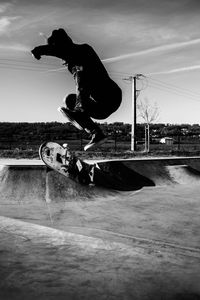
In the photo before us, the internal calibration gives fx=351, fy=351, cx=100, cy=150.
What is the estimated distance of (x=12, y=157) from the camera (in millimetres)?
18031

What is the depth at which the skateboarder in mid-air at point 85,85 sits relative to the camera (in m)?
5.46

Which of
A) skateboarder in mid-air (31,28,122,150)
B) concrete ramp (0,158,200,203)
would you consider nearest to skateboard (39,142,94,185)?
concrete ramp (0,158,200,203)

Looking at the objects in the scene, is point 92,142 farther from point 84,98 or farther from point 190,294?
point 190,294

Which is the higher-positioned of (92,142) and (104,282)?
(92,142)

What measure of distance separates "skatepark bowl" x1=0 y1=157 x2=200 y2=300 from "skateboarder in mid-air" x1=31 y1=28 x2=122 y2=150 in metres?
1.58

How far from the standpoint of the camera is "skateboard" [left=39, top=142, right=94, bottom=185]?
7980mm

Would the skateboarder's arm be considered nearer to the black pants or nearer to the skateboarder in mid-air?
the skateboarder in mid-air

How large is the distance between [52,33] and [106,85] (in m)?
1.15

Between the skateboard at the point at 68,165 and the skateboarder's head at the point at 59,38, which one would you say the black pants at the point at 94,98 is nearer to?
the skateboarder's head at the point at 59,38

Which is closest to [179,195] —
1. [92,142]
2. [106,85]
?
[92,142]

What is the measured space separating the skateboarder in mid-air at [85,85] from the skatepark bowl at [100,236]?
1581mm

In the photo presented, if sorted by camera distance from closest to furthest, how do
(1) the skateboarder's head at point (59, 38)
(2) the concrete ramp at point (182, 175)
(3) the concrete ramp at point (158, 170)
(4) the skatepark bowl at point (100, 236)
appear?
1. (4) the skatepark bowl at point (100, 236)
2. (1) the skateboarder's head at point (59, 38)
3. (3) the concrete ramp at point (158, 170)
4. (2) the concrete ramp at point (182, 175)

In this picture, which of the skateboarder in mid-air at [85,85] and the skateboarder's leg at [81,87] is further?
the skateboarder's leg at [81,87]

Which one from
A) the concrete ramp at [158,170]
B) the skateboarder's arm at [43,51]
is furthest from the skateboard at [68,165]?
the skateboarder's arm at [43,51]
